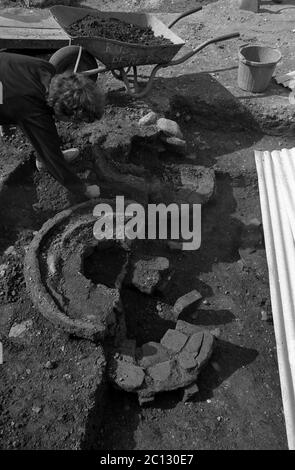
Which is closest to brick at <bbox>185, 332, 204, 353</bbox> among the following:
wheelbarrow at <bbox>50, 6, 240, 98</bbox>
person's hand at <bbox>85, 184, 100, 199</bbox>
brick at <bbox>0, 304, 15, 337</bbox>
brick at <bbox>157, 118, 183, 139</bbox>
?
brick at <bbox>0, 304, 15, 337</bbox>

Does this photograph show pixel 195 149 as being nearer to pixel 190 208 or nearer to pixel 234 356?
pixel 190 208

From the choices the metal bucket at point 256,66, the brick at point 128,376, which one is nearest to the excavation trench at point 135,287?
the brick at point 128,376

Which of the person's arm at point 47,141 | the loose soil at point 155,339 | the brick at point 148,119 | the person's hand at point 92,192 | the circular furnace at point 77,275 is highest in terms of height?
the person's arm at point 47,141

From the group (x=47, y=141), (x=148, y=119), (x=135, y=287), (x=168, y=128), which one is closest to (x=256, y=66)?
Answer: (x=168, y=128)

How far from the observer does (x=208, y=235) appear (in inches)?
195

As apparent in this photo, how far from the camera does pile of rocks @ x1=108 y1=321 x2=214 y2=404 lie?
11.0ft

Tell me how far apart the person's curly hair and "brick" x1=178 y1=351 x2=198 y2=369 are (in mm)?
2247

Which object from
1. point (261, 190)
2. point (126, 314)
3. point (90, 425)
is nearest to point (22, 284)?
point (126, 314)

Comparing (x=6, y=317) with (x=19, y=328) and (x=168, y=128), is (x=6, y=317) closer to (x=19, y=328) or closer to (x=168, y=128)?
(x=19, y=328)

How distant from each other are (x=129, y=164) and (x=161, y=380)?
2793mm

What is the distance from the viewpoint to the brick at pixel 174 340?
11.9 feet

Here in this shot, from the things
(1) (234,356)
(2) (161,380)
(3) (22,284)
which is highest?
(3) (22,284)

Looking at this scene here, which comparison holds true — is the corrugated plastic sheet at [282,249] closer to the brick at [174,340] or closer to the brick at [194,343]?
the brick at [194,343]

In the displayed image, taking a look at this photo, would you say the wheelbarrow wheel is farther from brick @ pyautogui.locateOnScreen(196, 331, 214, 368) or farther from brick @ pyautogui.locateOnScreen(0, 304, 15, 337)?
brick @ pyautogui.locateOnScreen(196, 331, 214, 368)
